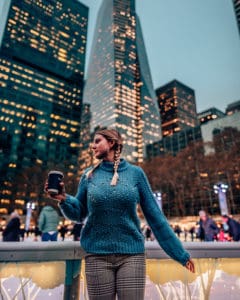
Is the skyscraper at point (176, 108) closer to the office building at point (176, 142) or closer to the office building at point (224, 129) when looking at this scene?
the office building at point (176, 142)

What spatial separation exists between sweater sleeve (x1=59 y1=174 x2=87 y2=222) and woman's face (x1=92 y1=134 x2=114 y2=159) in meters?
0.21

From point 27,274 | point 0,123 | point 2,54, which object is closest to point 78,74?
point 2,54

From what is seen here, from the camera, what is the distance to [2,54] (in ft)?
324

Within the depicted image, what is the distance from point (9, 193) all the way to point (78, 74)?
8732 cm

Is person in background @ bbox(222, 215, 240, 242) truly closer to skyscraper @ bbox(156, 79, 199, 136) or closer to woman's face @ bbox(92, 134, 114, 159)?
woman's face @ bbox(92, 134, 114, 159)

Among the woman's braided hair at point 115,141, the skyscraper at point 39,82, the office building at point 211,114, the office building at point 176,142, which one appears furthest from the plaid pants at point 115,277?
the office building at point 211,114

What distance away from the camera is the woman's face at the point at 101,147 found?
1.71 m

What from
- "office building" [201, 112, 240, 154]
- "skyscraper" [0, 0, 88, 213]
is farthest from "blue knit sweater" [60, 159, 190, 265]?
"skyscraper" [0, 0, 88, 213]

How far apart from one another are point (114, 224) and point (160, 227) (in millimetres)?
357

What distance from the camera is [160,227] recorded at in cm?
160

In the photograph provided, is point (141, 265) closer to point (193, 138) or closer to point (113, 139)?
point (113, 139)

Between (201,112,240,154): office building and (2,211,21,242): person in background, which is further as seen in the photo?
(201,112,240,154): office building

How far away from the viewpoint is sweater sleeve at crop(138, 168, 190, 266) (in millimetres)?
1532

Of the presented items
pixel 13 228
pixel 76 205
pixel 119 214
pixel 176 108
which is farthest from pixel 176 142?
pixel 176 108
